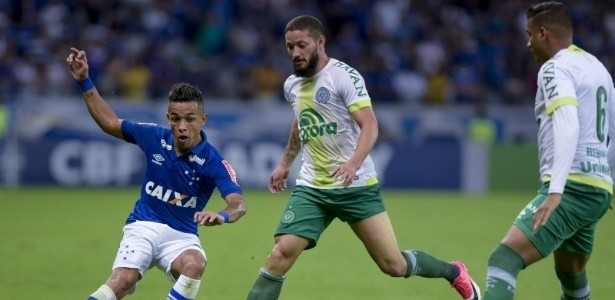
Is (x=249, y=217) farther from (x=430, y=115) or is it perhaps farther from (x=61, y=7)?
(x=61, y=7)

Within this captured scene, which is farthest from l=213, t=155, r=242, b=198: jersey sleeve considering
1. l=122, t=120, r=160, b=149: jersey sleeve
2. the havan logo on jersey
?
l=122, t=120, r=160, b=149: jersey sleeve

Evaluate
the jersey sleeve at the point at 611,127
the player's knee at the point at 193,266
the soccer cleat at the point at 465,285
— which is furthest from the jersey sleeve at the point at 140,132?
the jersey sleeve at the point at 611,127

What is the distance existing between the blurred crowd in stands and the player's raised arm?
13.5 metres

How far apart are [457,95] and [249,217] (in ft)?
24.5

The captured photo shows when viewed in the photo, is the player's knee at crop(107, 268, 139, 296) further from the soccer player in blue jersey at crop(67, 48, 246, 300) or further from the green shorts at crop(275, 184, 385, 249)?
the green shorts at crop(275, 184, 385, 249)

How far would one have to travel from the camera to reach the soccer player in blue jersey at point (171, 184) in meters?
7.44

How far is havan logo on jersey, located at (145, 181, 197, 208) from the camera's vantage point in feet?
25.2

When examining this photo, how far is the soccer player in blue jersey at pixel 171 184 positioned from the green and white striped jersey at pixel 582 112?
2010mm

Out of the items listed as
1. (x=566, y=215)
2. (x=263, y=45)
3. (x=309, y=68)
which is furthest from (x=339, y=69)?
(x=263, y=45)

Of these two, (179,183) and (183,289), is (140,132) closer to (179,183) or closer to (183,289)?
(179,183)

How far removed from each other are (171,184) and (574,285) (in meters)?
2.77

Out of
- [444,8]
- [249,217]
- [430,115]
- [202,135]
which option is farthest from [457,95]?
[202,135]

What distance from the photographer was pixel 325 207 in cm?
786

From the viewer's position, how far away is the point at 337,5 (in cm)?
2553
